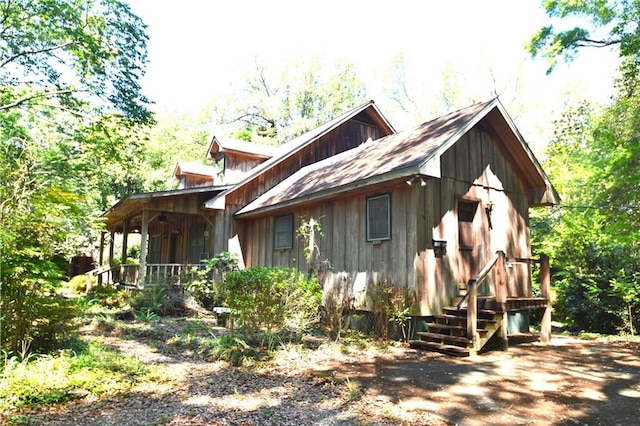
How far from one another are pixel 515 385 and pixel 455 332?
260cm

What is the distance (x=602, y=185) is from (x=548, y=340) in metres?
7.70

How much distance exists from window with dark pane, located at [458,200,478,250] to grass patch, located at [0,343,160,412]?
7000 mm

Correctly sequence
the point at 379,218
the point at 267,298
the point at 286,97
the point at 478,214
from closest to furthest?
the point at 267,298 < the point at 379,218 < the point at 478,214 < the point at 286,97

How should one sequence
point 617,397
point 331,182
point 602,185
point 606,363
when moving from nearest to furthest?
point 617,397, point 606,363, point 331,182, point 602,185

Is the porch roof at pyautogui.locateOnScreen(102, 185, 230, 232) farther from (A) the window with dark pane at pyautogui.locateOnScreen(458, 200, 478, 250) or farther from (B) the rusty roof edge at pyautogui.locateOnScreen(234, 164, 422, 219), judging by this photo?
(A) the window with dark pane at pyautogui.locateOnScreen(458, 200, 478, 250)

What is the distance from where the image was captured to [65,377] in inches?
212

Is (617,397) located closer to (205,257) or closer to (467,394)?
(467,394)

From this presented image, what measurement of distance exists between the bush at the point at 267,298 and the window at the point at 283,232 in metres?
5.35

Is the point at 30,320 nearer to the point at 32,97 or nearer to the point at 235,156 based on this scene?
the point at 32,97

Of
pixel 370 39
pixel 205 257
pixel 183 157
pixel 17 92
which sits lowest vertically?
pixel 205 257

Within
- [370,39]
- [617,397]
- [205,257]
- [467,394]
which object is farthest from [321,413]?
[370,39]

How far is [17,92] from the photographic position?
11.8 meters

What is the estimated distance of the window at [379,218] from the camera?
9.70 meters

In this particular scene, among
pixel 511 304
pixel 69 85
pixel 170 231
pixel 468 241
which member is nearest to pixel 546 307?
pixel 511 304
